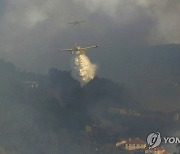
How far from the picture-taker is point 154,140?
63156 mm

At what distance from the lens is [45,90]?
87.6 m

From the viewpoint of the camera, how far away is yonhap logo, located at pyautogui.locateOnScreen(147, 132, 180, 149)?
62.8 meters

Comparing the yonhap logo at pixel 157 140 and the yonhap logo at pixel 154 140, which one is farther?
the yonhap logo at pixel 157 140

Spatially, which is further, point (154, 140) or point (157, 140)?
point (154, 140)

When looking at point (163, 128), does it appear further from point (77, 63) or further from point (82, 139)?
point (77, 63)

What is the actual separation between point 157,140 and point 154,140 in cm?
41

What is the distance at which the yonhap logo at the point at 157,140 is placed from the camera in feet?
206

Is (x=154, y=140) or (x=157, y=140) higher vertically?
(x=154, y=140)

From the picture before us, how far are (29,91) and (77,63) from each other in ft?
39.5

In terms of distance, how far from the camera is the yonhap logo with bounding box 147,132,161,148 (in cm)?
6150

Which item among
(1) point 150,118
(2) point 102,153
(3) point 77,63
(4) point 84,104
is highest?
(3) point 77,63

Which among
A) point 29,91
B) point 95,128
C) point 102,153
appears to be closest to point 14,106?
point 29,91

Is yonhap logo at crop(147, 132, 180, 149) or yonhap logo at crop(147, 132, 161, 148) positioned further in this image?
yonhap logo at crop(147, 132, 180, 149)

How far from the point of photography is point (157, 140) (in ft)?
206
